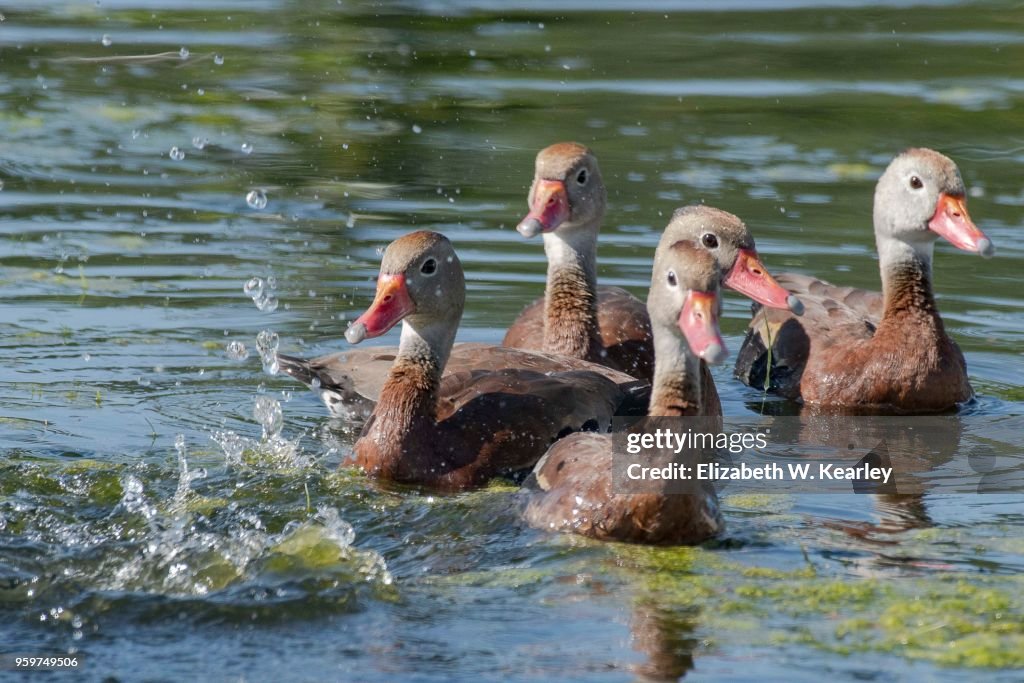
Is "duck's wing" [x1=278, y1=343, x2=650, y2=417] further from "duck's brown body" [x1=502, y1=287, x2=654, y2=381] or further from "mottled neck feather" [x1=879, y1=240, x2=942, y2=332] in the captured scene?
"mottled neck feather" [x1=879, y1=240, x2=942, y2=332]

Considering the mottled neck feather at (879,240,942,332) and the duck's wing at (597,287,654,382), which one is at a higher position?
the mottled neck feather at (879,240,942,332)

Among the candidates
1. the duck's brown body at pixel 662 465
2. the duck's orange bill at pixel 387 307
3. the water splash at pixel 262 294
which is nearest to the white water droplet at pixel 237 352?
the water splash at pixel 262 294

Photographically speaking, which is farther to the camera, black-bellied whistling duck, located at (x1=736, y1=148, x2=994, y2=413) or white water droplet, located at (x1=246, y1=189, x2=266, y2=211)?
white water droplet, located at (x1=246, y1=189, x2=266, y2=211)

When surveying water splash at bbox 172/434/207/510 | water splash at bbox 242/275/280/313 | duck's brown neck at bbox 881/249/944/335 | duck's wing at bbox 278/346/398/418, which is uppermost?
duck's brown neck at bbox 881/249/944/335

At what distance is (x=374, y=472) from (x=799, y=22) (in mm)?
10746

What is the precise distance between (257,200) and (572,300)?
3.54 metres

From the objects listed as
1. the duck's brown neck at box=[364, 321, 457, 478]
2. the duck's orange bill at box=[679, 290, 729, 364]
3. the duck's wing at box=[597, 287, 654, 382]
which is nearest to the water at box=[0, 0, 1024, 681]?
the duck's brown neck at box=[364, 321, 457, 478]

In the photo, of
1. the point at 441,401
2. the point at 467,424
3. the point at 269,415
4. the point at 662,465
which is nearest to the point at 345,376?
the point at 269,415

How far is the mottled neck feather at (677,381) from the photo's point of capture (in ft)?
23.8

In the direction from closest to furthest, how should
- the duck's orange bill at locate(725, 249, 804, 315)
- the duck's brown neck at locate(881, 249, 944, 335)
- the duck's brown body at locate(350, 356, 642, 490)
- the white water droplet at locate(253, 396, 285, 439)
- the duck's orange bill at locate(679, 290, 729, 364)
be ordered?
1. the duck's orange bill at locate(679, 290, 729, 364)
2. the duck's brown body at locate(350, 356, 642, 490)
3. the duck's orange bill at locate(725, 249, 804, 315)
4. the white water droplet at locate(253, 396, 285, 439)
5. the duck's brown neck at locate(881, 249, 944, 335)

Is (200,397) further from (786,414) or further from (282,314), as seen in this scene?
(786,414)

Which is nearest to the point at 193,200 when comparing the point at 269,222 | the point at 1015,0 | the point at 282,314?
the point at 269,222

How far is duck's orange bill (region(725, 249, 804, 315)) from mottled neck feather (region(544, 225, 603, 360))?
1.22m

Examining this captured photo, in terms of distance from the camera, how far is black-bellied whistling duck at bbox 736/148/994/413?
978 centimetres
